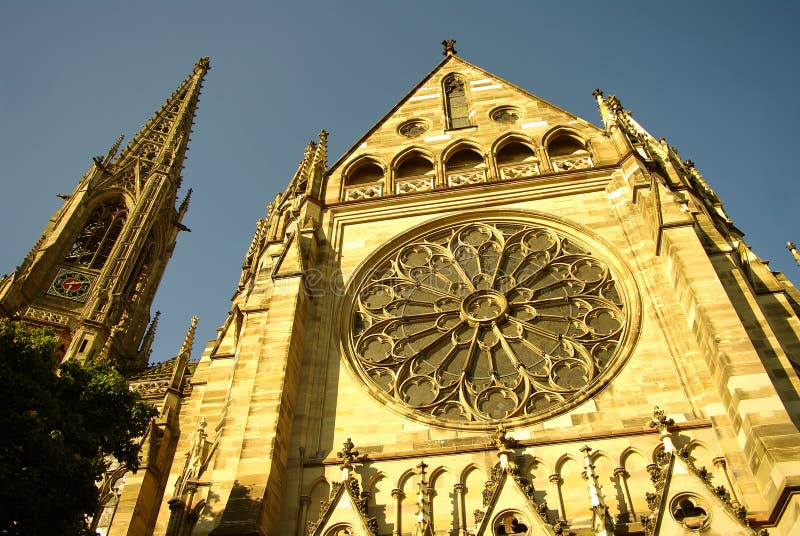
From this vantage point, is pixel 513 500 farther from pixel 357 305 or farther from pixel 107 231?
pixel 107 231

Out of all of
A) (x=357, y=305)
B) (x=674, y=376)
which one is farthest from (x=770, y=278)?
(x=357, y=305)

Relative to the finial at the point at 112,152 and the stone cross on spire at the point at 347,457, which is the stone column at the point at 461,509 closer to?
the stone cross on spire at the point at 347,457

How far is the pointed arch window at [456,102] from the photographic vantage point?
18.0 m

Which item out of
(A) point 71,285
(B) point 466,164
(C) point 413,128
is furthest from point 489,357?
(A) point 71,285

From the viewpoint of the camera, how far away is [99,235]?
33.2 metres

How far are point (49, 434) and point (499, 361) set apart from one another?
6468mm

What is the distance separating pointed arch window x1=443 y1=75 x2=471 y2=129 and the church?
84mm

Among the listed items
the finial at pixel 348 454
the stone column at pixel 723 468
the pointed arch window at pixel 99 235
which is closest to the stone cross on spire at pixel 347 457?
the finial at pixel 348 454

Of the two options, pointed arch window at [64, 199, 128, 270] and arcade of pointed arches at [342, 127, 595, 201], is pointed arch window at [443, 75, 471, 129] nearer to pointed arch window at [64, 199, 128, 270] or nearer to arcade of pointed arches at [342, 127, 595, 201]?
arcade of pointed arches at [342, 127, 595, 201]

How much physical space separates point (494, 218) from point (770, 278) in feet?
16.2

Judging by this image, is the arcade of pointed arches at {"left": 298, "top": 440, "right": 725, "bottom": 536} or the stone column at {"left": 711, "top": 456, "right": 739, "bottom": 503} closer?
the stone column at {"left": 711, "top": 456, "right": 739, "bottom": 503}

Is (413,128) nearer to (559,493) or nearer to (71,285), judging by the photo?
(559,493)

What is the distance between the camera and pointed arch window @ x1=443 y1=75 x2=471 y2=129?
18.0 m

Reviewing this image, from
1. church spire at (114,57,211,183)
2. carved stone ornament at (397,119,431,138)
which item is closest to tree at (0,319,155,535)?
carved stone ornament at (397,119,431,138)
